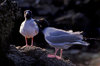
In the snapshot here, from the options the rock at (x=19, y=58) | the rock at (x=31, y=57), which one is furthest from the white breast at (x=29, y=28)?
the rock at (x=19, y=58)

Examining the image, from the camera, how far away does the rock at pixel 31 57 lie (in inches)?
190

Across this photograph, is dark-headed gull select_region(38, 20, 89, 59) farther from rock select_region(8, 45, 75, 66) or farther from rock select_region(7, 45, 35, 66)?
rock select_region(7, 45, 35, 66)

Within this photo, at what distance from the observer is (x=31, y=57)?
500 centimetres

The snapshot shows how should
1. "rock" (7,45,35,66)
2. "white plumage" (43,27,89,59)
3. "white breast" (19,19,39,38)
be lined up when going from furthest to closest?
"white breast" (19,19,39,38) → "white plumage" (43,27,89,59) → "rock" (7,45,35,66)

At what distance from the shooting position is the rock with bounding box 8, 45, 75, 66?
15.9 feet

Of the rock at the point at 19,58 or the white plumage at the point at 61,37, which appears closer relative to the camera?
the rock at the point at 19,58

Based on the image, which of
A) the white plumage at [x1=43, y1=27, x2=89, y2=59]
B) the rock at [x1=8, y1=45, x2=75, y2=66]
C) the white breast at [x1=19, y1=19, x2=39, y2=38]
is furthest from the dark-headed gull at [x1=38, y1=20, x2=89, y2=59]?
the white breast at [x1=19, y1=19, x2=39, y2=38]

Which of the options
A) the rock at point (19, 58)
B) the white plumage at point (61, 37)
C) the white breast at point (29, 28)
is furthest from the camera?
the white breast at point (29, 28)

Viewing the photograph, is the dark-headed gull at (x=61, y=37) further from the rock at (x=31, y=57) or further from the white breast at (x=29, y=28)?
the white breast at (x=29, y=28)

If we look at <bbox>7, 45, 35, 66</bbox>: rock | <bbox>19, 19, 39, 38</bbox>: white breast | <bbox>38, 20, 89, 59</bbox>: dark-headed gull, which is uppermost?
A: <bbox>19, 19, 39, 38</bbox>: white breast

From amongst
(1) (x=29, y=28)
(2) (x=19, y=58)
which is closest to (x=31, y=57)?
(2) (x=19, y=58)

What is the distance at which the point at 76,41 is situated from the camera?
4906 millimetres

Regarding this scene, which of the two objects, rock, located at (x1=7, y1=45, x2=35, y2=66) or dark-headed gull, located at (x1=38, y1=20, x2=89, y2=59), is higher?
dark-headed gull, located at (x1=38, y1=20, x2=89, y2=59)

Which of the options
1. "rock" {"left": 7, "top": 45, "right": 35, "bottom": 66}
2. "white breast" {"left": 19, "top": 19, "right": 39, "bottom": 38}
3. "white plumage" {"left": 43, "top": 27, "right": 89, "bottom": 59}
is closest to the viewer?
"rock" {"left": 7, "top": 45, "right": 35, "bottom": 66}
